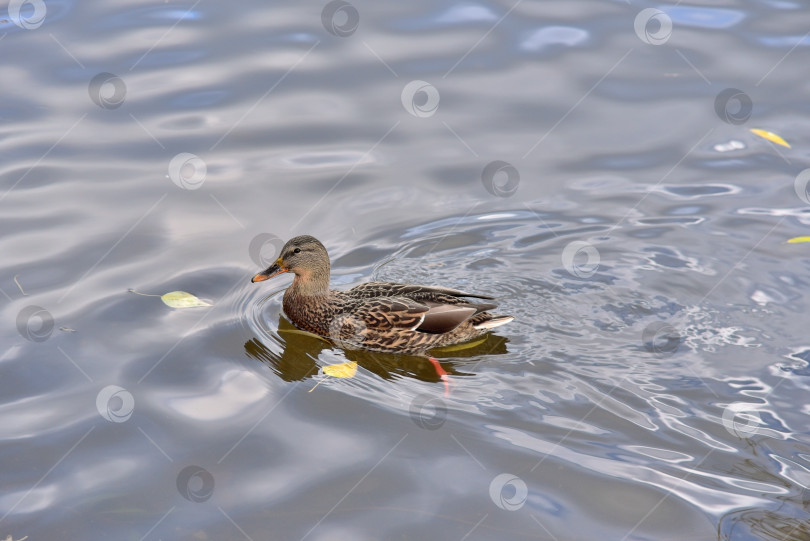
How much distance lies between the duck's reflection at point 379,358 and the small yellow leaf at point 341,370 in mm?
90

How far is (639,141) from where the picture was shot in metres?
9.85

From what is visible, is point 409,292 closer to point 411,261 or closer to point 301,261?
point 411,261

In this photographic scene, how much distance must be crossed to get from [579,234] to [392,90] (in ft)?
10.8

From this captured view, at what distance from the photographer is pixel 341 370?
721cm

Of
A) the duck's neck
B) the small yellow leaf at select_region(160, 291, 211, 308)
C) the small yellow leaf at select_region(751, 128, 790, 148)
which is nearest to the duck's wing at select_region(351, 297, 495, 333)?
the duck's neck

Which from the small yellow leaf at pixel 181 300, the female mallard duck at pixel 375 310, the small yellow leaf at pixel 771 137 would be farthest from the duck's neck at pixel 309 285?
the small yellow leaf at pixel 771 137


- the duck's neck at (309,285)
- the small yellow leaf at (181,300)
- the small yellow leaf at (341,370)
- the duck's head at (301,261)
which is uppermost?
the duck's head at (301,261)

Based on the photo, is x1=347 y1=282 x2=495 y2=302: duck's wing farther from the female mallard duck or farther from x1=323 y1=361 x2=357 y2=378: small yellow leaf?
x1=323 y1=361 x2=357 y2=378: small yellow leaf

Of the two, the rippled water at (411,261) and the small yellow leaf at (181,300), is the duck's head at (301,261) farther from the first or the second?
the small yellow leaf at (181,300)

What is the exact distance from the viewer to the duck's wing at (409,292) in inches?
302

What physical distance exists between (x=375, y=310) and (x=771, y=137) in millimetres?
4921

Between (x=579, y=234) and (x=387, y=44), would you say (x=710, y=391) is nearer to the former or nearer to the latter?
(x=579, y=234)

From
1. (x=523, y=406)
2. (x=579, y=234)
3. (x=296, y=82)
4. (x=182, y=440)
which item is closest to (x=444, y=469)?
(x=523, y=406)

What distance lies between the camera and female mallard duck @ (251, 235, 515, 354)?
7574 mm
